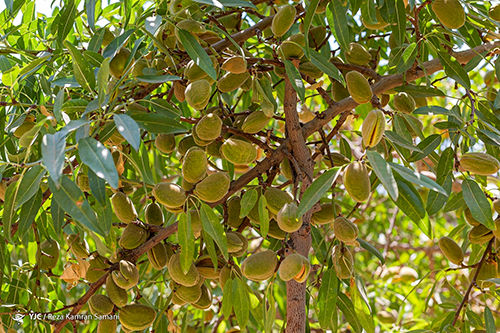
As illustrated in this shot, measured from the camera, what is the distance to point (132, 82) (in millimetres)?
1079

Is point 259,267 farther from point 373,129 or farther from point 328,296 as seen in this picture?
point 373,129

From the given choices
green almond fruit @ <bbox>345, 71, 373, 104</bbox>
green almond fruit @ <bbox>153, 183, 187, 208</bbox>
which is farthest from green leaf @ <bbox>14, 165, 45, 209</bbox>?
green almond fruit @ <bbox>345, 71, 373, 104</bbox>

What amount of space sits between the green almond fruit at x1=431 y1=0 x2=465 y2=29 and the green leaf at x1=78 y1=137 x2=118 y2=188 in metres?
0.71

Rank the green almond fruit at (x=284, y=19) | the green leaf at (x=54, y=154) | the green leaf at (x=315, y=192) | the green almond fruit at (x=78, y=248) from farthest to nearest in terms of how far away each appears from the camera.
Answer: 1. the green almond fruit at (x=78, y=248)
2. the green almond fruit at (x=284, y=19)
3. the green leaf at (x=315, y=192)
4. the green leaf at (x=54, y=154)

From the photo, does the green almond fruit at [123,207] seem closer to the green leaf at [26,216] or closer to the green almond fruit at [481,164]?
the green leaf at [26,216]

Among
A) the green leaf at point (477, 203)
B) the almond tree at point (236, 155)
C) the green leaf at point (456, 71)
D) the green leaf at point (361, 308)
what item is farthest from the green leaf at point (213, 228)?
the green leaf at point (456, 71)

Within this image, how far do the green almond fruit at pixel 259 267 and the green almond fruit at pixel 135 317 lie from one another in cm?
27

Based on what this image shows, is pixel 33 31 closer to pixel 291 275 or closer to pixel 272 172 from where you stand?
pixel 272 172

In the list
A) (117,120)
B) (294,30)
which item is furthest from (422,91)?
(117,120)

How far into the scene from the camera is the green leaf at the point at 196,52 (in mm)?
1025

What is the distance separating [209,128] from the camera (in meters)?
1.08

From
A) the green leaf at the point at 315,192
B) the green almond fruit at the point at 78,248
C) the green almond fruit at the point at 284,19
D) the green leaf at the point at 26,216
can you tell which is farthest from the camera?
the green almond fruit at the point at 78,248

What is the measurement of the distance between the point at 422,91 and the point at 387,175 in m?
0.46

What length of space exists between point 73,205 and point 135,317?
1.46ft
